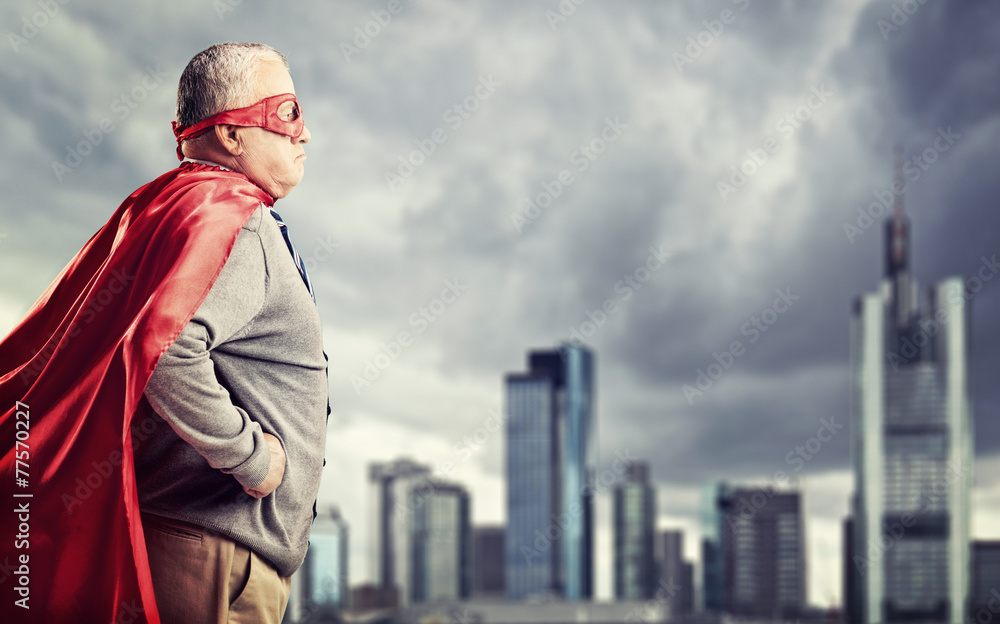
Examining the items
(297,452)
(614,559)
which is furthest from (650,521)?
(297,452)

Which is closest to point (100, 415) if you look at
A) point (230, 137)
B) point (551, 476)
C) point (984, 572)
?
point (230, 137)

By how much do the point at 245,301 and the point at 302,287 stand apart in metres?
0.20

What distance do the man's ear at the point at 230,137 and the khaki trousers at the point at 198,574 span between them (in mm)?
957

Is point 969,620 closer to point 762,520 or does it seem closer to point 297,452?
point 762,520

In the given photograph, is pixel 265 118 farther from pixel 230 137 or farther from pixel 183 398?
pixel 183 398

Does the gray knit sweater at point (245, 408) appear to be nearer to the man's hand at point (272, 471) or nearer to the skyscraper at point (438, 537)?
the man's hand at point (272, 471)

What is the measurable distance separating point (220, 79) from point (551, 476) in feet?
595

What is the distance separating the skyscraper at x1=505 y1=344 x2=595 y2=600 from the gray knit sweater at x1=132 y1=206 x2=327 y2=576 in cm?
17189

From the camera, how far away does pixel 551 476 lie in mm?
181125

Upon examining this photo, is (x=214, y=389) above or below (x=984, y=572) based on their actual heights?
above

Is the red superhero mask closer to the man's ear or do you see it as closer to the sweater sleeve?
the man's ear

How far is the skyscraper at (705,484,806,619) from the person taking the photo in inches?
6964

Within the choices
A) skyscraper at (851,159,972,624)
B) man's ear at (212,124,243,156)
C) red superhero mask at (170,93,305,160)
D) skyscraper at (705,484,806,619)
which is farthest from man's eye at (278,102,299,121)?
skyscraper at (705,484,806,619)

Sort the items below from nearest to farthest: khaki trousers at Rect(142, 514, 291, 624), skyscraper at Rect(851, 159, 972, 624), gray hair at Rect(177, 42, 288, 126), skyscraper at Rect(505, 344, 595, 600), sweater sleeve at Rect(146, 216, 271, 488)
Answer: sweater sleeve at Rect(146, 216, 271, 488), khaki trousers at Rect(142, 514, 291, 624), gray hair at Rect(177, 42, 288, 126), skyscraper at Rect(851, 159, 972, 624), skyscraper at Rect(505, 344, 595, 600)
